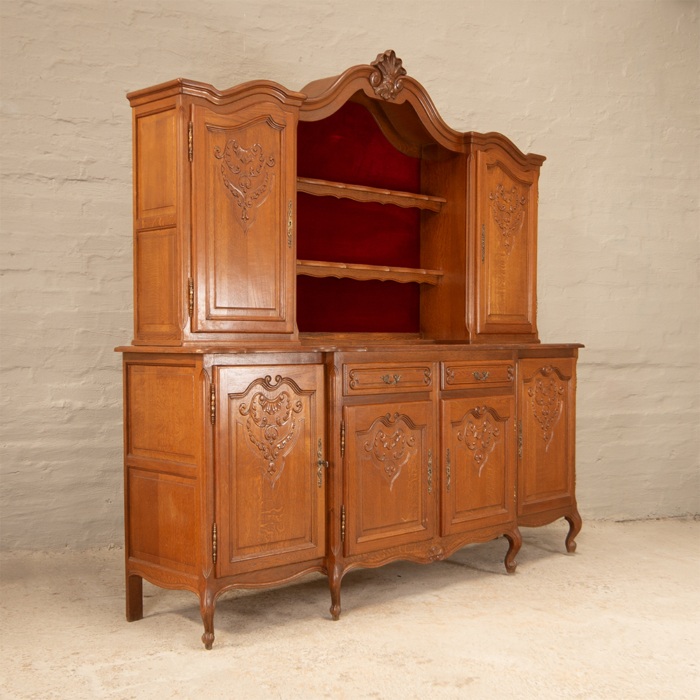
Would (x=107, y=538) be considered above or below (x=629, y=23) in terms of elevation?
below

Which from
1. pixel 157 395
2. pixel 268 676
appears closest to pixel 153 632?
pixel 268 676

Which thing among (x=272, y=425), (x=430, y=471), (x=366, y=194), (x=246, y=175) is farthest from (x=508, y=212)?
(x=272, y=425)

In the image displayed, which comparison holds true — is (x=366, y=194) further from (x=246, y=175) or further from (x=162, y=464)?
(x=162, y=464)

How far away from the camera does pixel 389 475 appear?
352 cm

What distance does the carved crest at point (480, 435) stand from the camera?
383 cm

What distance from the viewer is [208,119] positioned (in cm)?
313

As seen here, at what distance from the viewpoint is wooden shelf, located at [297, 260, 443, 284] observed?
3729 millimetres

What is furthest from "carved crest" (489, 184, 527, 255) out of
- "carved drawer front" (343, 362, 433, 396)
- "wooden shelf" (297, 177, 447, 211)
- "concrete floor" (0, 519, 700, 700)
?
"concrete floor" (0, 519, 700, 700)

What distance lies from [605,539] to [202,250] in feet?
10.3

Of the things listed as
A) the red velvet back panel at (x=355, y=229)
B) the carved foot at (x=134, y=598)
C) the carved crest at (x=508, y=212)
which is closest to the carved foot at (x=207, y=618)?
the carved foot at (x=134, y=598)

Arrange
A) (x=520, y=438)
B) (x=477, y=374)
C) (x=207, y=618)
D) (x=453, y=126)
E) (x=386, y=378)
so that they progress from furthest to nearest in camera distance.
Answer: (x=453, y=126) → (x=520, y=438) → (x=477, y=374) → (x=386, y=378) → (x=207, y=618)

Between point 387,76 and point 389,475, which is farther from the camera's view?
point 387,76

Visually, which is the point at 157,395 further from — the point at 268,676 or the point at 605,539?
the point at 605,539

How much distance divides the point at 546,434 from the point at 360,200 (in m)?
1.59
